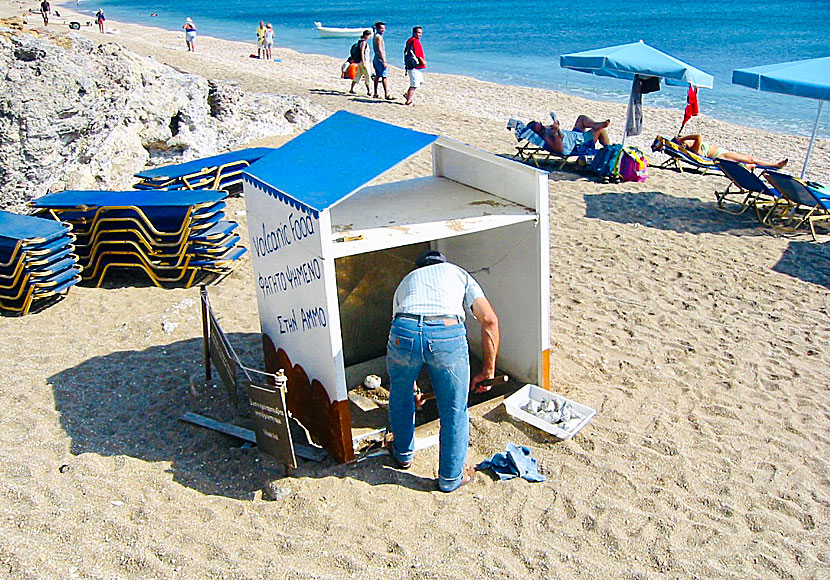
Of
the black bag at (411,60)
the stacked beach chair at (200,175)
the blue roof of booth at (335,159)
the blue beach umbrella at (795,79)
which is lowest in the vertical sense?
the stacked beach chair at (200,175)

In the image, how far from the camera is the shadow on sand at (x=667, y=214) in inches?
356

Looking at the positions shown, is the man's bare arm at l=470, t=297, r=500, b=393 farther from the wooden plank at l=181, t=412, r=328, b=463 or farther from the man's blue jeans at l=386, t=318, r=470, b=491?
the wooden plank at l=181, t=412, r=328, b=463

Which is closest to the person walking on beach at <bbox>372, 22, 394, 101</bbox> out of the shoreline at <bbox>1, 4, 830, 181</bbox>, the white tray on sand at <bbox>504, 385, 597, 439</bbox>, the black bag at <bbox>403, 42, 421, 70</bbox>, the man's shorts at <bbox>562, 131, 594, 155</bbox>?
the black bag at <bbox>403, 42, 421, 70</bbox>

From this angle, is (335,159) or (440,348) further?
(335,159)

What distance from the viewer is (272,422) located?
162 inches

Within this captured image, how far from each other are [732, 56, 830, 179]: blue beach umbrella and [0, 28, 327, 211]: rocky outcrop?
7.67 m

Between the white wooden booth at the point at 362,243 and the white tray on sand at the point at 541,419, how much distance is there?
0.11m

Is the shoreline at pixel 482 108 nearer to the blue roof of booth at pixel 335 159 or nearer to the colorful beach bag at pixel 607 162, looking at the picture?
the colorful beach bag at pixel 607 162

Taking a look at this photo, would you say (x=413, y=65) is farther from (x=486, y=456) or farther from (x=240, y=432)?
(x=486, y=456)

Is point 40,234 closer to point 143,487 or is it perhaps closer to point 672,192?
point 143,487

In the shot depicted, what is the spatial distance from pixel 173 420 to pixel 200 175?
5.32 m

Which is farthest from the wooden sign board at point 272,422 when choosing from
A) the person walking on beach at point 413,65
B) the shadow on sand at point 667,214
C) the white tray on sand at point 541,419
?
the person walking on beach at point 413,65

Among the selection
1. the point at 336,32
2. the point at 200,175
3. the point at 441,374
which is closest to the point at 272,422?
the point at 441,374

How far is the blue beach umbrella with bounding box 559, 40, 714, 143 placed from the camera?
11.7 metres
